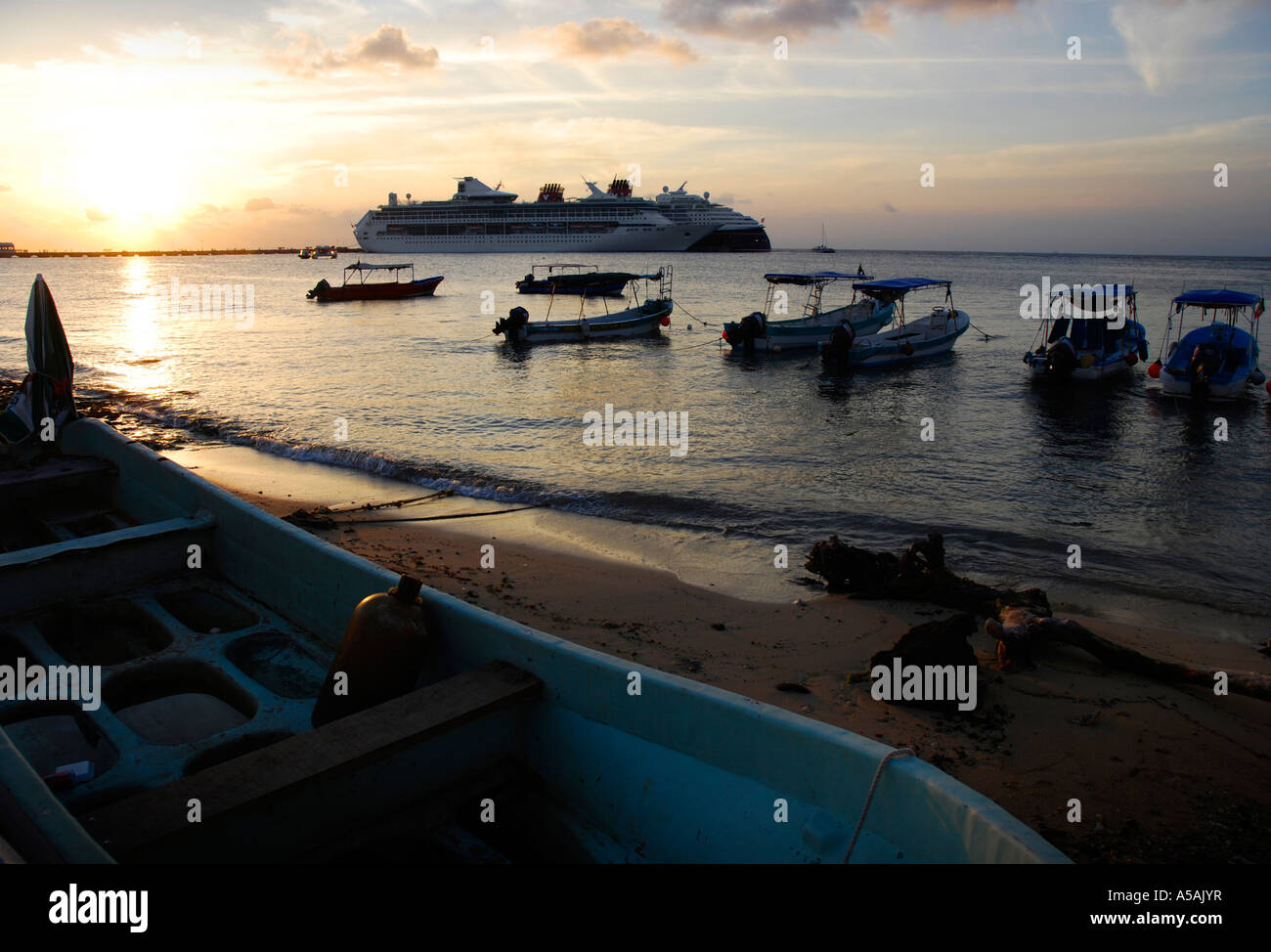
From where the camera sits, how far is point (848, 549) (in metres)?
7.04

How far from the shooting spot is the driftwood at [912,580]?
6535 millimetres

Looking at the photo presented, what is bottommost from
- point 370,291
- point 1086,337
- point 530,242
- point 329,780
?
point 329,780

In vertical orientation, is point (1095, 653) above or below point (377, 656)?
below

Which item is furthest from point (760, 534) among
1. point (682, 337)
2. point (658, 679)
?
point (682, 337)

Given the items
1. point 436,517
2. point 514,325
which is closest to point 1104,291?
point 514,325

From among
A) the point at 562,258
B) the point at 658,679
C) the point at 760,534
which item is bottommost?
the point at 760,534

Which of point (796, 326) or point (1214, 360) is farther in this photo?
point (796, 326)

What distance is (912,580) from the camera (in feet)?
22.4

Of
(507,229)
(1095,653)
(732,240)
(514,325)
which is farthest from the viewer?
(732,240)

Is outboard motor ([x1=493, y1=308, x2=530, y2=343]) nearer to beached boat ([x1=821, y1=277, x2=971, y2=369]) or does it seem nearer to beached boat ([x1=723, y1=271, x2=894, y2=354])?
beached boat ([x1=723, y1=271, x2=894, y2=354])

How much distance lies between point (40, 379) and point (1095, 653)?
9.30 m

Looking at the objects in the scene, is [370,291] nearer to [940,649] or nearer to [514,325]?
[514,325]
